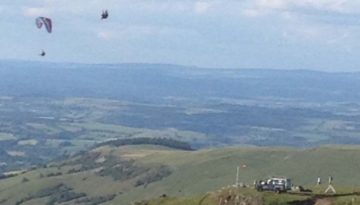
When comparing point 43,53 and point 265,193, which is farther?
point 265,193

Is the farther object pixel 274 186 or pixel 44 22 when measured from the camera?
pixel 274 186

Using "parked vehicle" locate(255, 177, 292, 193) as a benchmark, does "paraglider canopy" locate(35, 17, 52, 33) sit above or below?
above

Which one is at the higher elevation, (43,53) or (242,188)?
(43,53)

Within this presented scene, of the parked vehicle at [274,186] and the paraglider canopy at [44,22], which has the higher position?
the paraglider canopy at [44,22]

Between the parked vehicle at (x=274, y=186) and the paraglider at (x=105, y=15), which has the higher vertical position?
the paraglider at (x=105, y=15)

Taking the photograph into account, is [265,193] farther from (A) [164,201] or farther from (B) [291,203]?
(A) [164,201]

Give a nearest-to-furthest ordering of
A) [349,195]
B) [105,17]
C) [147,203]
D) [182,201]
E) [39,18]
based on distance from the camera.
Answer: [105,17], [39,18], [349,195], [182,201], [147,203]

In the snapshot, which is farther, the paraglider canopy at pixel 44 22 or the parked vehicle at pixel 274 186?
the parked vehicle at pixel 274 186

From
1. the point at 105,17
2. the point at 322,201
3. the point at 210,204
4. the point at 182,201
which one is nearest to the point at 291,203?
the point at 322,201

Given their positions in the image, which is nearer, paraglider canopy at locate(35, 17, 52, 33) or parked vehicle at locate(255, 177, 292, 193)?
paraglider canopy at locate(35, 17, 52, 33)

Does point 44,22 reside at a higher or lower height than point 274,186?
higher

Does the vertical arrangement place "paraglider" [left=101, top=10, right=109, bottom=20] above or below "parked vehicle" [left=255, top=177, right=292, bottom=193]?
above
